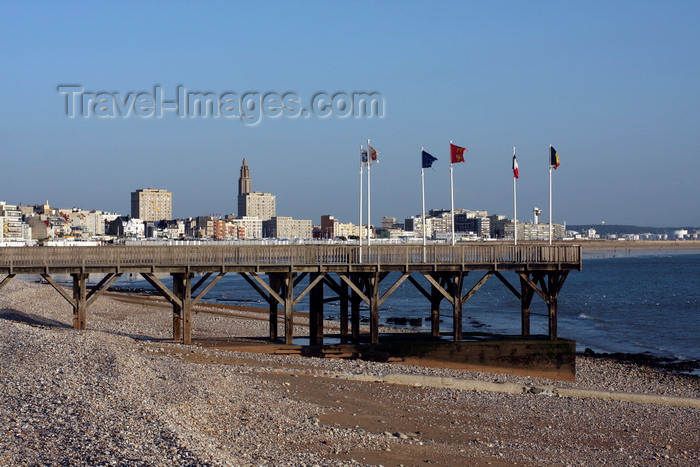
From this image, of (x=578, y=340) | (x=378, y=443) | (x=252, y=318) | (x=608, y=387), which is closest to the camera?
(x=378, y=443)

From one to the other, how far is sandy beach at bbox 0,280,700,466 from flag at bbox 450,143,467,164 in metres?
9.72

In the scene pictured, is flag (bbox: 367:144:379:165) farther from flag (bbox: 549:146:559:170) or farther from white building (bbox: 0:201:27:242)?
white building (bbox: 0:201:27:242)

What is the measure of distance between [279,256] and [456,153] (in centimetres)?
923

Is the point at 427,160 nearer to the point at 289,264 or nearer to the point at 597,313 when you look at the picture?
the point at 289,264

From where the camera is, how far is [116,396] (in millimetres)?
15961

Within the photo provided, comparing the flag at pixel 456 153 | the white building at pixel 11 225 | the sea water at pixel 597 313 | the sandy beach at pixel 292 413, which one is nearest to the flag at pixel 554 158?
the flag at pixel 456 153

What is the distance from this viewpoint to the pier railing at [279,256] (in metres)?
27.7

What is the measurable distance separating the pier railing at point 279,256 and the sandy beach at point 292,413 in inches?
129

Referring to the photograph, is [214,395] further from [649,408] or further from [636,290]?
[636,290]

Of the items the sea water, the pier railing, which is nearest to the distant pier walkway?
the pier railing

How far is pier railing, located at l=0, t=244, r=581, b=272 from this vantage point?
90.7 feet

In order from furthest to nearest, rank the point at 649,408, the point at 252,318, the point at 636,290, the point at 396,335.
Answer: the point at 636,290 → the point at 252,318 → the point at 396,335 → the point at 649,408

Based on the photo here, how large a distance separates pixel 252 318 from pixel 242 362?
27286 mm

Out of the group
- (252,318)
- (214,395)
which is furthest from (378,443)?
(252,318)
